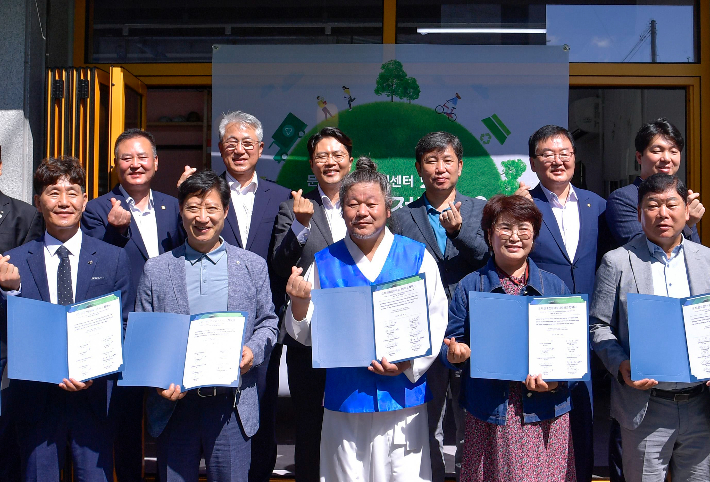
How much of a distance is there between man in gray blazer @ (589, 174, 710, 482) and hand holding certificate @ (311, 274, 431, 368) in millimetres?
885

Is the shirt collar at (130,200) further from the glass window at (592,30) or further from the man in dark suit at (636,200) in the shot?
the man in dark suit at (636,200)

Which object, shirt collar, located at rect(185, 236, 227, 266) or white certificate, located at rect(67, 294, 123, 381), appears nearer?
white certificate, located at rect(67, 294, 123, 381)

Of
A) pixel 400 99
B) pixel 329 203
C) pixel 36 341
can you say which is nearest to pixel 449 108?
pixel 400 99

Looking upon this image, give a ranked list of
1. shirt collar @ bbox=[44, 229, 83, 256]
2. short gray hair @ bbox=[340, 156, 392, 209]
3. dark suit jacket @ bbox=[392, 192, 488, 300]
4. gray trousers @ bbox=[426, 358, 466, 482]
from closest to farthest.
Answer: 1. short gray hair @ bbox=[340, 156, 392, 209]
2. shirt collar @ bbox=[44, 229, 83, 256]
3. dark suit jacket @ bbox=[392, 192, 488, 300]
4. gray trousers @ bbox=[426, 358, 466, 482]

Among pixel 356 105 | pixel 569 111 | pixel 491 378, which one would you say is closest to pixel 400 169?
pixel 356 105

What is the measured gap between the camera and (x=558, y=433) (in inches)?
111

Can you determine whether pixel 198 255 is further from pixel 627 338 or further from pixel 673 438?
pixel 673 438

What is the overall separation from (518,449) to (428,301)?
70 cm

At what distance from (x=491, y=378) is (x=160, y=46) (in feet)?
11.7

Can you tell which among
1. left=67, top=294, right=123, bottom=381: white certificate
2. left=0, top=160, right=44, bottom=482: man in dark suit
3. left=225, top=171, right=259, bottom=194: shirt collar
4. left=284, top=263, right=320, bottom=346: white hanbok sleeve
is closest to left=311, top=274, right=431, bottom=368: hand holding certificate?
left=284, top=263, right=320, bottom=346: white hanbok sleeve

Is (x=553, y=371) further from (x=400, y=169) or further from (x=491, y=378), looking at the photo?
(x=400, y=169)

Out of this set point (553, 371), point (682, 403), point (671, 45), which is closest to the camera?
point (553, 371)

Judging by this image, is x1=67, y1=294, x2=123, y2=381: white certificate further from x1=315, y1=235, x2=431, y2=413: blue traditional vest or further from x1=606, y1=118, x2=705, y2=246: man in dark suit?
x1=606, y1=118, x2=705, y2=246: man in dark suit

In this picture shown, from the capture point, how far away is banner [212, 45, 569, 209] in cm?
478
